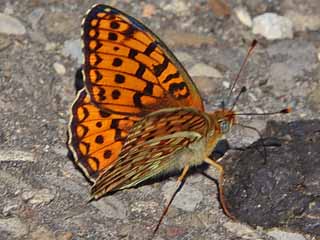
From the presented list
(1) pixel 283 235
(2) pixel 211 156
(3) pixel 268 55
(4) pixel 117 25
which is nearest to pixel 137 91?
(4) pixel 117 25

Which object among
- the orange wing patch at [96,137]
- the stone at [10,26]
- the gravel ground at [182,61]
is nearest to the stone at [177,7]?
the gravel ground at [182,61]

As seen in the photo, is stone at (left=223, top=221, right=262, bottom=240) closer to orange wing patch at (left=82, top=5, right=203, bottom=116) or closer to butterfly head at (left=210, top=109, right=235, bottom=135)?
butterfly head at (left=210, top=109, right=235, bottom=135)

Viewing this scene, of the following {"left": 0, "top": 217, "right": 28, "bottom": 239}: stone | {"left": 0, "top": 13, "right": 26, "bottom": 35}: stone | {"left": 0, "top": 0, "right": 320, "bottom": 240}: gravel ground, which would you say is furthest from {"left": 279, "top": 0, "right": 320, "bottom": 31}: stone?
{"left": 0, "top": 217, "right": 28, "bottom": 239}: stone

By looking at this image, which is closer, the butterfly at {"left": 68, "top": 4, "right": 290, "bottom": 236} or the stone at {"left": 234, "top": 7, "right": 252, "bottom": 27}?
the butterfly at {"left": 68, "top": 4, "right": 290, "bottom": 236}

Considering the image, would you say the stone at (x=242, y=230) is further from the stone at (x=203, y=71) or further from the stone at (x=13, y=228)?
the stone at (x=203, y=71)

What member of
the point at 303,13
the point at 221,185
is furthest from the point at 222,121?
the point at 303,13

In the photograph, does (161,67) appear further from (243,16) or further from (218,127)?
(243,16)

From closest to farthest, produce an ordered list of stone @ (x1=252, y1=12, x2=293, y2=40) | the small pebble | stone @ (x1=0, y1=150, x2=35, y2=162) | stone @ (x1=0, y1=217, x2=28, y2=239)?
stone @ (x1=0, y1=217, x2=28, y2=239), stone @ (x1=0, y1=150, x2=35, y2=162), the small pebble, stone @ (x1=252, y1=12, x2=293, y2=40)

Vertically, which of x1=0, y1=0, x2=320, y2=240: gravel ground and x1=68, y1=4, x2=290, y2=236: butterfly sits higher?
x1=68, y1=4, x2=290, y2=236: butterfly
